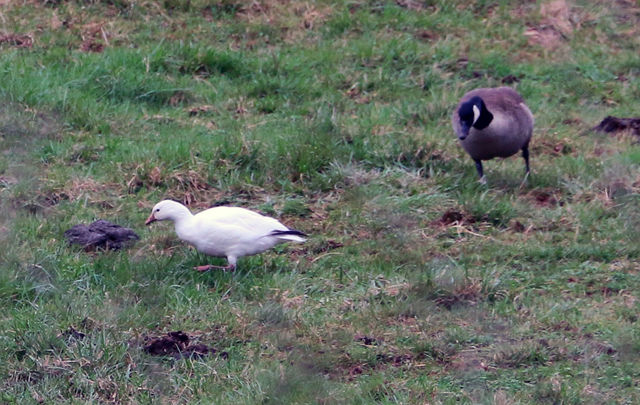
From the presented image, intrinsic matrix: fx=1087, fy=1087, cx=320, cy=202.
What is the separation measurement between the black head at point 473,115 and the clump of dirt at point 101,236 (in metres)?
2.51

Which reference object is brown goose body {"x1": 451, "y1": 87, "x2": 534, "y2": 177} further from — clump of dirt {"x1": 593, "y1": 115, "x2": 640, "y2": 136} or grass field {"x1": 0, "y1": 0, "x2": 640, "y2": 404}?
clump of dirt {"x1": 593, "y1": 115, "x2": 640, "y2": 136}

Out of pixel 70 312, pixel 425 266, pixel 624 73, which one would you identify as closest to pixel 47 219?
pixel 70 312

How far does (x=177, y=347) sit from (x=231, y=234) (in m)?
1.07

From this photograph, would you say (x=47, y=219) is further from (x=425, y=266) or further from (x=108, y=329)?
(x=425, y=266)

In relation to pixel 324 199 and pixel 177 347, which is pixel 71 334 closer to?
pixel 177 347

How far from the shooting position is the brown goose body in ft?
25.6

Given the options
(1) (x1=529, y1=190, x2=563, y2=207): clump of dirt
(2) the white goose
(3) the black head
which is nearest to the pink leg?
(2) the white goose

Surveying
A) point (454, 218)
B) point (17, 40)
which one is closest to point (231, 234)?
point (454, 218)

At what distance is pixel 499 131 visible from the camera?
25.6ft

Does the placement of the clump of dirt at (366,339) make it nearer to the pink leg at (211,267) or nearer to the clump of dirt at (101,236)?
the pink leg at (211,267)

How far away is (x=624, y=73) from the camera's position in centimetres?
1027

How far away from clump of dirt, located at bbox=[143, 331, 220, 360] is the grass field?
2.3 inches

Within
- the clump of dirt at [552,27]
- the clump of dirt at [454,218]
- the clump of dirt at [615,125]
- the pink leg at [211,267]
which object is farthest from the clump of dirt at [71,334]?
the clump of dirt at [552,27]

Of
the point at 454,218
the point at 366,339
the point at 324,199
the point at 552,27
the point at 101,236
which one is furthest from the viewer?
the point at 552,27
